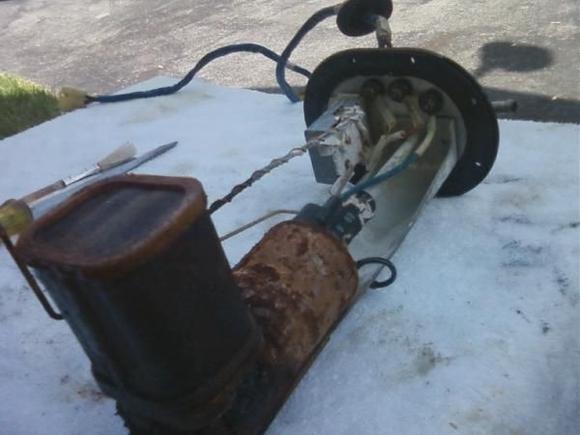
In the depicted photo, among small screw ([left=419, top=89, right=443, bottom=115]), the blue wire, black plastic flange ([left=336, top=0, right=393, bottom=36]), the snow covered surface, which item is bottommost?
the snow covered surface

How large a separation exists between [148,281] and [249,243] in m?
0.50

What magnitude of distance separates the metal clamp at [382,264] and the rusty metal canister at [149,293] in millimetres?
283

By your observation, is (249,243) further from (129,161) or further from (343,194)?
(129,161)

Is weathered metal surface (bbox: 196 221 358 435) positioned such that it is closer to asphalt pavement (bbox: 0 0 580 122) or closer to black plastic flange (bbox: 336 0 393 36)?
black plastic flange (bbox: 336 0 393 36)

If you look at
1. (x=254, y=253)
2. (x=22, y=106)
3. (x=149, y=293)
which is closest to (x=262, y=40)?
(x=22, y=106)

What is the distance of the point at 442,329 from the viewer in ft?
2.44

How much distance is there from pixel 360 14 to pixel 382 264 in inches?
15.6

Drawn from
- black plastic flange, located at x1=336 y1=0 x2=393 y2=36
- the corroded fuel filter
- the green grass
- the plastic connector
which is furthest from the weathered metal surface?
the green grass

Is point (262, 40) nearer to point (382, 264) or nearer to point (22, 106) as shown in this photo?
point (22, 106)

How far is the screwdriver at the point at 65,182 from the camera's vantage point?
100cm

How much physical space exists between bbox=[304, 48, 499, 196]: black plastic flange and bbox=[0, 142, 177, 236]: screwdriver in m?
0.42

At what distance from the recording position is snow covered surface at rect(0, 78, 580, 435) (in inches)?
25.9

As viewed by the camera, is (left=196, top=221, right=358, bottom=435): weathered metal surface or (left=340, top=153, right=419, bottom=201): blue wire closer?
→ (left=196, top=221, right=358, bottom=435): weathered metal surface

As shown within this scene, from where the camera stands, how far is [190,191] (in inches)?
19.1
